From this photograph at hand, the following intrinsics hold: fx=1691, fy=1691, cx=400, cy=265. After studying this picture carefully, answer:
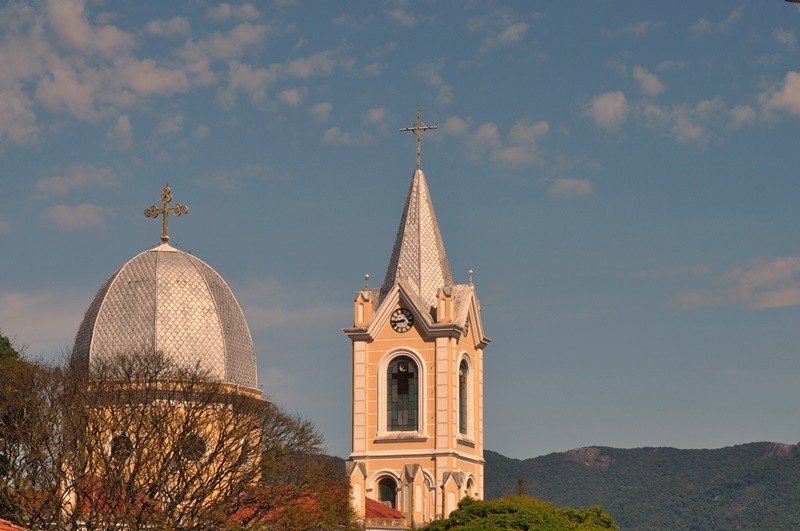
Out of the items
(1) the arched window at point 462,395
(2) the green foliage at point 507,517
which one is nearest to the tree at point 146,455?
(2) the green foliage at point 507,517

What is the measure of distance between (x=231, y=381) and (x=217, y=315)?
3.16 m

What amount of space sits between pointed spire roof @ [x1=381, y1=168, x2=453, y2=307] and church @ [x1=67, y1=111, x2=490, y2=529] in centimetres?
5

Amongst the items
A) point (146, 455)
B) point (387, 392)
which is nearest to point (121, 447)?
point (146, 455)


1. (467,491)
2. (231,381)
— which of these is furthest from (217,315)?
(467,491)

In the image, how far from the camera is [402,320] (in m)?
78.5

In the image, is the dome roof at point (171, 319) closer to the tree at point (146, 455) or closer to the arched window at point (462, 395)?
the tree at point (146, 455)

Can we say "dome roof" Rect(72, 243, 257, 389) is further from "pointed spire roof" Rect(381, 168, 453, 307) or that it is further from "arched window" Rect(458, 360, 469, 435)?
"arched window" Rect(458, 360, 469, 435)

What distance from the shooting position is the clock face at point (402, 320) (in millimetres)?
78375

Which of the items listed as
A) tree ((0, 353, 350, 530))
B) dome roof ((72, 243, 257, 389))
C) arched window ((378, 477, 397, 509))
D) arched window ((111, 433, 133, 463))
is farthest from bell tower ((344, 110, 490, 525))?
arched window ((111, 433, 133, 463))

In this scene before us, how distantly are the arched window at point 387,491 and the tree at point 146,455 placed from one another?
1251 cm

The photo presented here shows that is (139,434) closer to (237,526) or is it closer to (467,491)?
(237,526)

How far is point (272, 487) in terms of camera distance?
2383 inches

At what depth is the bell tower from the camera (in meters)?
76.6

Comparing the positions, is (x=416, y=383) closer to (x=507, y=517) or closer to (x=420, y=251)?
(x=420, y=251)
